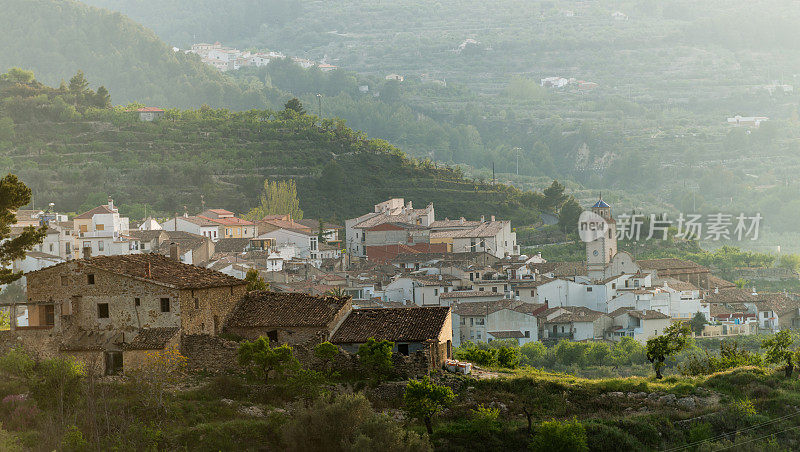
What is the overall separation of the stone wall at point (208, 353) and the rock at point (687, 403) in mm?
10621

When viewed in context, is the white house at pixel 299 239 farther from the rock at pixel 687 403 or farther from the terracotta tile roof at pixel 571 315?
the rock at pixel 687 403

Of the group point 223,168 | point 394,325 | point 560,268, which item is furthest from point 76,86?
point 394,325

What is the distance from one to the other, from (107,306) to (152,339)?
1.58 metres

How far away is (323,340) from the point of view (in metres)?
26.6

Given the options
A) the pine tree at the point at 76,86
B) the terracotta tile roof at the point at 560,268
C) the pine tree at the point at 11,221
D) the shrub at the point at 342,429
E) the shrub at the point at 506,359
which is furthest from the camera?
the pine tree at the point at 76,86

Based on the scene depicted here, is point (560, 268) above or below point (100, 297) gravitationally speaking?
above

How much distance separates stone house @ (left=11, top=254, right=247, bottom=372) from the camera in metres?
25.6

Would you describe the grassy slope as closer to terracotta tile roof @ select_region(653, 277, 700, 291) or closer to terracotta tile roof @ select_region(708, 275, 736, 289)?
terracotta tile roof @ select_region(708, 275, 736, 289)

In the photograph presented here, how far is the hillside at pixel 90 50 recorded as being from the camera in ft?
587

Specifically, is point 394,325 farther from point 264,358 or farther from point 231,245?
point 231,245

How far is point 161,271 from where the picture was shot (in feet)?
88.8

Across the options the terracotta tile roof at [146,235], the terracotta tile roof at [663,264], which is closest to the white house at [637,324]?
the terracotta tile roof at [663,264]

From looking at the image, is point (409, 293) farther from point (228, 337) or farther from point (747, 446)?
point (747, 446)

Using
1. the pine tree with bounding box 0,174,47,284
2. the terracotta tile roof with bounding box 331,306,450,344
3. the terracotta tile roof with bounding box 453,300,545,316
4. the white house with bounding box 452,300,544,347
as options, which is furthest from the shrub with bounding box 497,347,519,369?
the terracotta tile roof with bounding box 453,300,545,316
